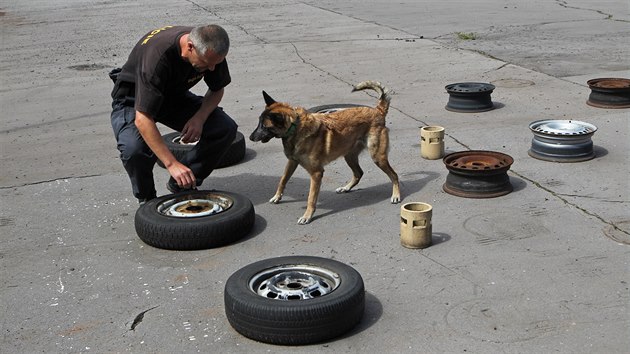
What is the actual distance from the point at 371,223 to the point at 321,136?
0.85m

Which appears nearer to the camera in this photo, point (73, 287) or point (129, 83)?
point (73, 287)

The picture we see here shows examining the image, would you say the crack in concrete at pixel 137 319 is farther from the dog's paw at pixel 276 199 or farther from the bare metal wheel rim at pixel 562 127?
the bare metal wheel rim at pixel 562 127

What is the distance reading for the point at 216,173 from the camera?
7828 mm

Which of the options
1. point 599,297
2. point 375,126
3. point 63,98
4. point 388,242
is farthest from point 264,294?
point 63,98

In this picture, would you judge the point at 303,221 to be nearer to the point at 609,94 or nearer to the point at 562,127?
the point at 562,127

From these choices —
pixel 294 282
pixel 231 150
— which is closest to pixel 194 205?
pixel 231 150

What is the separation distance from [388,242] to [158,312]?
6.20ft

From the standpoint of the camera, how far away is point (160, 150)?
597 cm

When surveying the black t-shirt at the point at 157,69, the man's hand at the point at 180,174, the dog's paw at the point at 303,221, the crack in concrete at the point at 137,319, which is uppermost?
the black t-shirt at the point at 157,69

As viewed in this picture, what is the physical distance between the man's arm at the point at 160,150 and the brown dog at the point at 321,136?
2.26 ft

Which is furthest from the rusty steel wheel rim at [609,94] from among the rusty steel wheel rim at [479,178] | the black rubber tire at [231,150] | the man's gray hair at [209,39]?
the man's gray hair at [209,39]

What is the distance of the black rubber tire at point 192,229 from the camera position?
5.82m

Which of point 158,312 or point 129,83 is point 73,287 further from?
point 129,83

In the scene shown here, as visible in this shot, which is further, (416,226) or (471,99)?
(471,99)
